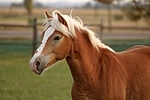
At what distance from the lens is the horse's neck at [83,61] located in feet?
15.4

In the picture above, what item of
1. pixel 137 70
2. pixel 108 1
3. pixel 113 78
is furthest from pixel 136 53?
pixel 108 1

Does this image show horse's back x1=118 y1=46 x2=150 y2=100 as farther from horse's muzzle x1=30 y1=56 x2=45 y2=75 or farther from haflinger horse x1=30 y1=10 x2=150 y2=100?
horse's muzzle x1=30 y1=56 x2=45 y2=75

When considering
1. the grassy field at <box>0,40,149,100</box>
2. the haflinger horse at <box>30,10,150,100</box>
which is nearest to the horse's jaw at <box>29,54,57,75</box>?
the haflinger horse at <box>30,10,150,100</box>

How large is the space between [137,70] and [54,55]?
5.16 ft

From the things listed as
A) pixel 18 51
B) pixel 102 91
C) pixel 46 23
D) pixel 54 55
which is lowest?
pixel 18 51

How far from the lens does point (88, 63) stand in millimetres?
4824

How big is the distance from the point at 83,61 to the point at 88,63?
0.09 metres

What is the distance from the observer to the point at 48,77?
11.5m

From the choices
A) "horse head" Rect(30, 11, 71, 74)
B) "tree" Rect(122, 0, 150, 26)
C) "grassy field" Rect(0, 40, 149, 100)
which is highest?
"horse head" Rect(30, 11, 71, 74)

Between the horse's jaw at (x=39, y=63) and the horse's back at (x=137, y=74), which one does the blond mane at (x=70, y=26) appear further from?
the horse's back at (x=137, y=74)

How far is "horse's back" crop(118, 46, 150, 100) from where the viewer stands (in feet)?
17.1

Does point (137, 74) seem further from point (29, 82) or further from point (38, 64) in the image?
point (29, 82)

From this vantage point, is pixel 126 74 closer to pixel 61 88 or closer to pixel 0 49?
pixel 61 88

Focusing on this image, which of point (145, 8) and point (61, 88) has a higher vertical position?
point (145, 8)
